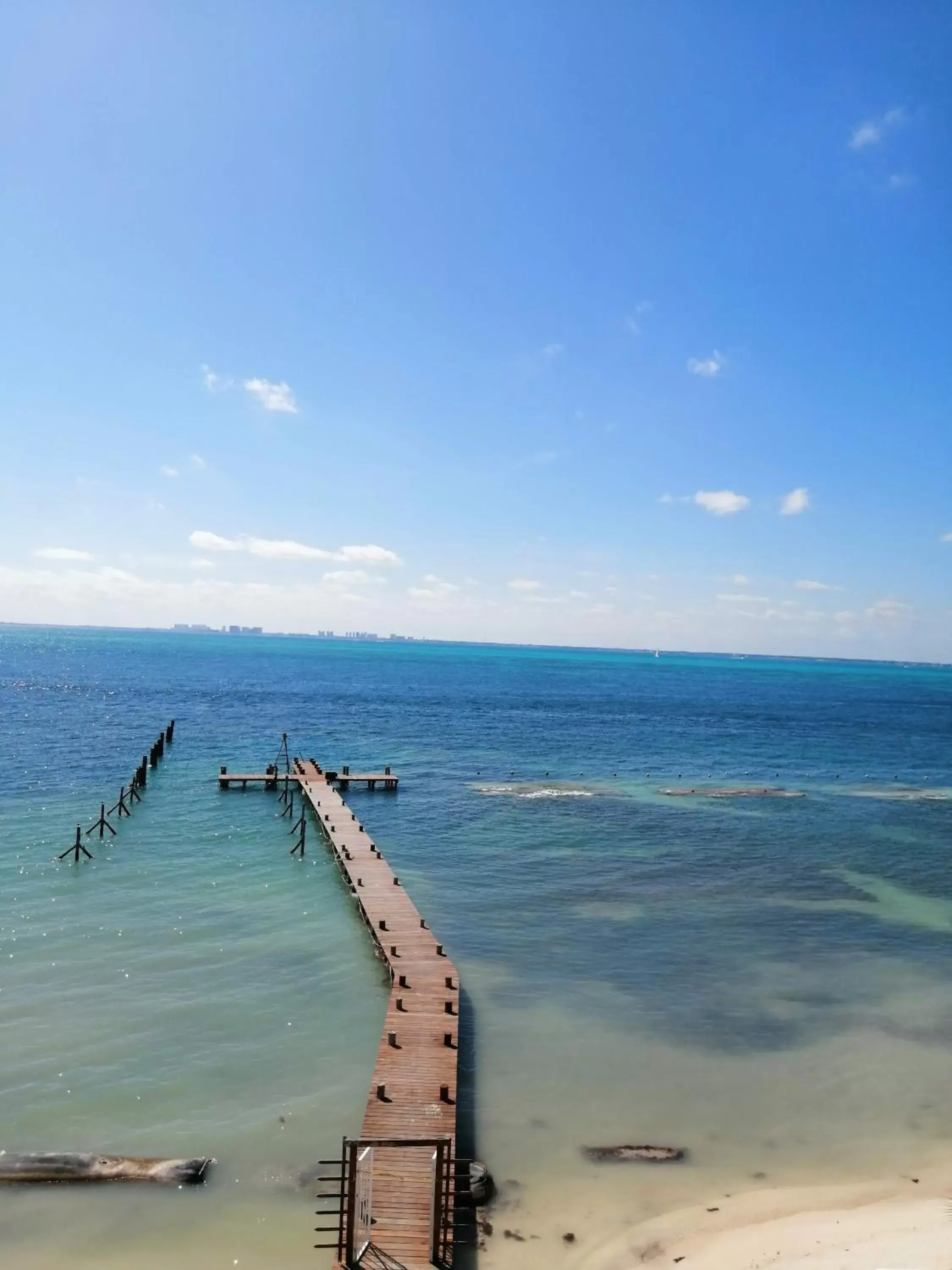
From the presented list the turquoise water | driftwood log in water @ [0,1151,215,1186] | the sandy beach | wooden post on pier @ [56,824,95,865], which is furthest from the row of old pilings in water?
the sandy beach

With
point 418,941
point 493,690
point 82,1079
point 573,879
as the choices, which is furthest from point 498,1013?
point 493,690

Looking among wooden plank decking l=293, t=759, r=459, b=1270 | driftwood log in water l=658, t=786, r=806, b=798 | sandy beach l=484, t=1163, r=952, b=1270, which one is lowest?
sandy beach l=484, t=1163, r=952, b=1270

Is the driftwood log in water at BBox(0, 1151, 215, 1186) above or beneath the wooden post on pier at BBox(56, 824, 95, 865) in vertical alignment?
beneath

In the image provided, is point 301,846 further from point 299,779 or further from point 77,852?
point 299,779

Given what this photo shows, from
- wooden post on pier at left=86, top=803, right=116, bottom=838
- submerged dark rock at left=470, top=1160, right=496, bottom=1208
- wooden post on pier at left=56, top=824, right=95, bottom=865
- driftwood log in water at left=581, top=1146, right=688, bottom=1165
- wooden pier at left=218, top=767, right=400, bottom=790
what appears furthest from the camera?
wooden pier at left=218, top=767, right=400, bottom=790

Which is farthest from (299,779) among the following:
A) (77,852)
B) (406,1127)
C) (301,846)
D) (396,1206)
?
(396,1206)

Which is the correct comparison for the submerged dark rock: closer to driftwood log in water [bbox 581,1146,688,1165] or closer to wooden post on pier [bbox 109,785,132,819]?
driftwood log in water [bbox 581,1146,688,1165]
